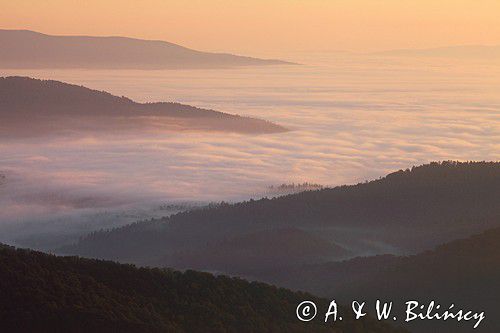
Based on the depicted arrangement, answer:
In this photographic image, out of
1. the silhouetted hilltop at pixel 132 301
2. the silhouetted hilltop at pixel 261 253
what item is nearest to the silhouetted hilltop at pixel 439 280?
the silhouetted hilltop at pixel 261 253

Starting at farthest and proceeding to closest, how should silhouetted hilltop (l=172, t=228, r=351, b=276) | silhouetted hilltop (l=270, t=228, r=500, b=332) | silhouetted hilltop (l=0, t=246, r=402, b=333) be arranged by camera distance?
silhouetted hilltop (l=172, t=228, r=351, b=276), silhouetted hilltop (l=270, t=228, r=500, b=332), silhouetted hilltop (l=0, t=246, r=402, b=333)

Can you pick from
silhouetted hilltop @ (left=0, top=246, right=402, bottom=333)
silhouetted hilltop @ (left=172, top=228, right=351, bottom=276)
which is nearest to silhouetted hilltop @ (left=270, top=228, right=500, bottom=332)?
silhouetted hilltop @ (left=172, top=228, right=351, bottom=276)

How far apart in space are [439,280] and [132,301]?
2416 inches

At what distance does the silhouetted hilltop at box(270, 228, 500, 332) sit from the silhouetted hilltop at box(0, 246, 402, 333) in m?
25.7

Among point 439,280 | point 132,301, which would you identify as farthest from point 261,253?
point 132,301

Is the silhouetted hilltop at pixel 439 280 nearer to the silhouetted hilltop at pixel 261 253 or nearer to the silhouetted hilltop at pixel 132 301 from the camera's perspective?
the silhouetted hilltop at pixel 261 253

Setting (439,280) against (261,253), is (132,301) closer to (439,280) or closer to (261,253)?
(439,280)

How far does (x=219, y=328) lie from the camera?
7450 centimetres

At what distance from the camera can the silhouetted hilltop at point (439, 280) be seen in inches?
4673

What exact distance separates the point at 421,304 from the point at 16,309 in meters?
67.2

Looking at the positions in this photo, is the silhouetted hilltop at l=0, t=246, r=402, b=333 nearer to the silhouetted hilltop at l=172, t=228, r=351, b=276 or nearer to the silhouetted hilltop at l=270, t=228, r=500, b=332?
the silhouetted hilltop at l=270, t=228, r=500, b=332

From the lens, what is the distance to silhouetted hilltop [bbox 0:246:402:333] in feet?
203

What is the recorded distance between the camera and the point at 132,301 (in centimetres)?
7262

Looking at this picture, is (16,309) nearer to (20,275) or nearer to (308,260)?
(20,275)
